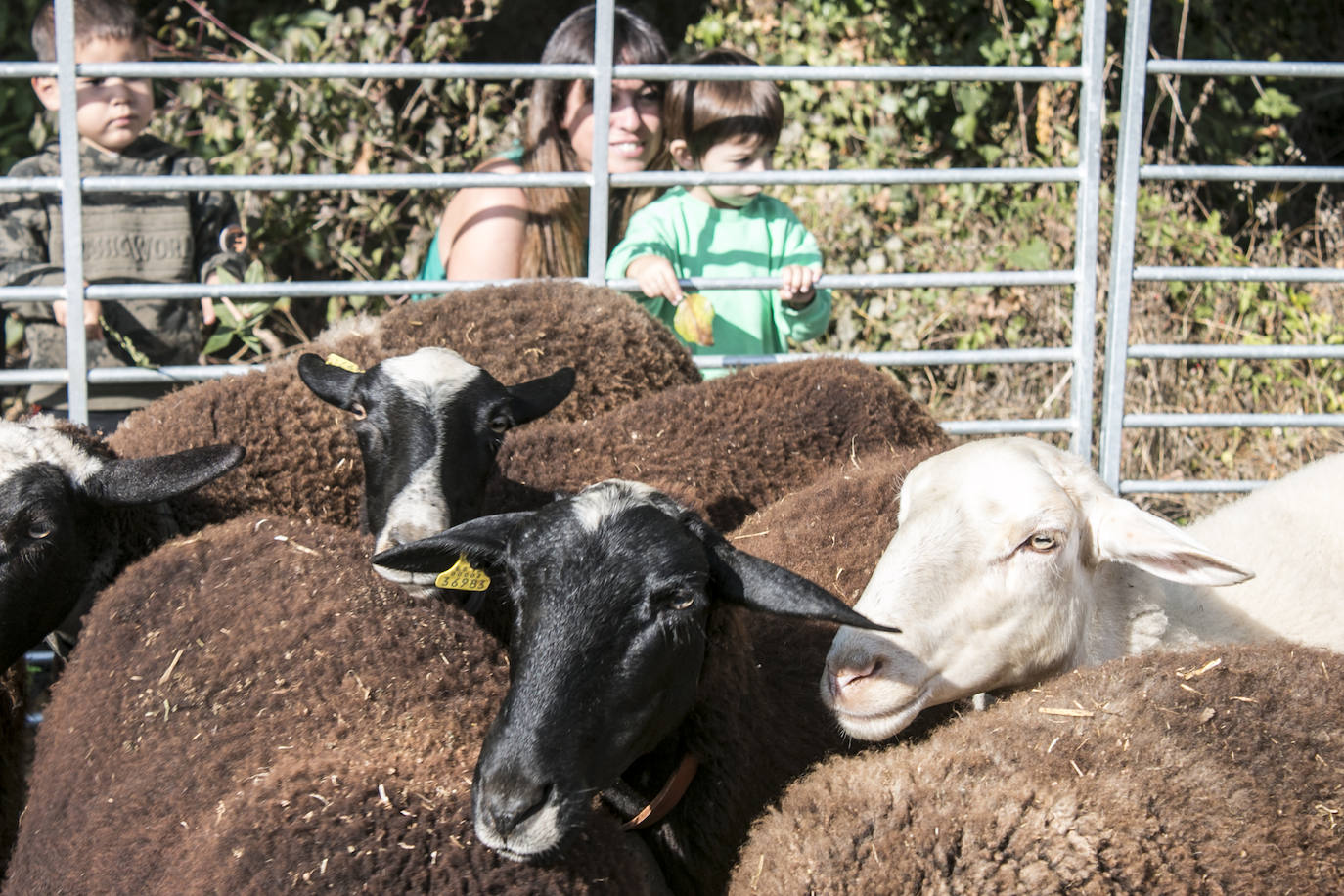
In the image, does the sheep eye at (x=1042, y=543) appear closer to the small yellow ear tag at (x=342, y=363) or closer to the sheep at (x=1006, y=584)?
the sheep at (x=1006, y=584)

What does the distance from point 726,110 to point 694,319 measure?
2.79 ft

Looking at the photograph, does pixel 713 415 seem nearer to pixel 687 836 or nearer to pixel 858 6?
pixel 687 836

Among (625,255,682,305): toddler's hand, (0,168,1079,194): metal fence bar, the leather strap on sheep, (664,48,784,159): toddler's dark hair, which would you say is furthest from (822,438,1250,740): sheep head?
(664,48,784,159): toddler's dark hair

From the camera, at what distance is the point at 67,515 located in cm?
289

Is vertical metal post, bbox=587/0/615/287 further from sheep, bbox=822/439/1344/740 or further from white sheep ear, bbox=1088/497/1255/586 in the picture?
white sheep ear, bbox=1088/497/1255/586

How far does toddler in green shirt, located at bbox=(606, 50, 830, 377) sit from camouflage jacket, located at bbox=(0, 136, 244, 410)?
1.68 meters

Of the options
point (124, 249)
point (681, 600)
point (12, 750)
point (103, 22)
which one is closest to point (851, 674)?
point (681, 600)

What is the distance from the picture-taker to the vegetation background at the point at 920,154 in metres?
6.84

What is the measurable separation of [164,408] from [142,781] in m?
1.46

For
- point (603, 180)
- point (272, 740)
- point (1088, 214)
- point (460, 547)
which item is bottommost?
point (272, 740)

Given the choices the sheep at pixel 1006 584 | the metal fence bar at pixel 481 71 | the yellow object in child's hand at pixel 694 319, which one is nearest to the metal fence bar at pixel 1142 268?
the metal fence bar at pixel 481 71

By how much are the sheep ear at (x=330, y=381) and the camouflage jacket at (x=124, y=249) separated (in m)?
1.70

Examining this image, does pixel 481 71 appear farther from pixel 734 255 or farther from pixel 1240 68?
pixel 1240 68

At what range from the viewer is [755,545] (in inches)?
119
